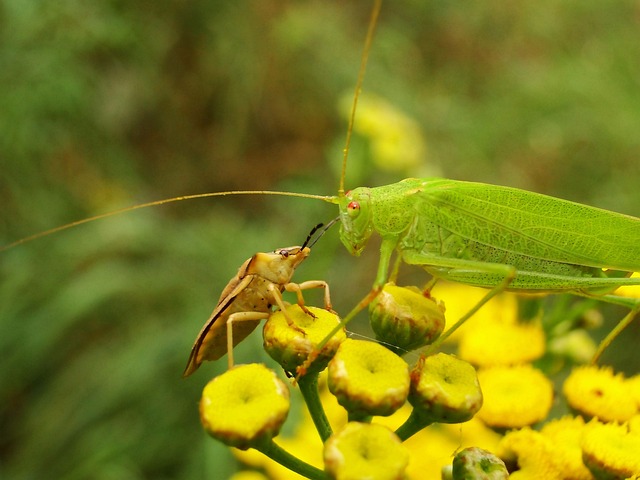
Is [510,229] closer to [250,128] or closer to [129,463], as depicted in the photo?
[129,463]

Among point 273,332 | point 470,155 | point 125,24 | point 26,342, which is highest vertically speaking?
point 125,24

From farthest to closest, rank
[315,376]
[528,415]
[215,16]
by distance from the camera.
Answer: [215,16]
[528,415]
[315,376]

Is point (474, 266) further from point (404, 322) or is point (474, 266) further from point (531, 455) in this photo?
point (531, 455)

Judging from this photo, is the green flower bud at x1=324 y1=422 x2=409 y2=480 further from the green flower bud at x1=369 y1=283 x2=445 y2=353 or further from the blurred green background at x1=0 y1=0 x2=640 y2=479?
the blurred green background at x1=0 y1=0 x2=640 y2=479

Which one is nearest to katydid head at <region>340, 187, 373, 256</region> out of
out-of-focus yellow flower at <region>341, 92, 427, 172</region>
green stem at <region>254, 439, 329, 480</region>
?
green stem at <region>254, 439, 329, 480</region>

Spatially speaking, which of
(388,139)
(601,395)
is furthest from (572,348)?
(388,139)

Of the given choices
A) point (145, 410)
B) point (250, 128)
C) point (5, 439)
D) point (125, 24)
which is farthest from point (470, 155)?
point (5, 439)

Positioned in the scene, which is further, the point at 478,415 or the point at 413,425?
the point at 478,415
